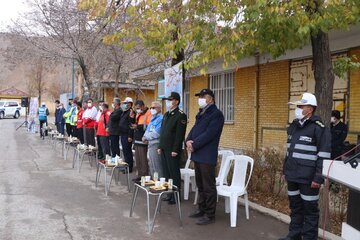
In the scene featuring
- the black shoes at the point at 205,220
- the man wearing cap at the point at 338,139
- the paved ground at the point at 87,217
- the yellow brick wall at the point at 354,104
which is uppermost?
the yellow brick wall at the point at 354,104

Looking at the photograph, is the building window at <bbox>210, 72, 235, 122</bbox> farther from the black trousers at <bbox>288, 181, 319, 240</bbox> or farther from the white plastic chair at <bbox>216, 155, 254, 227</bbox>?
the black trousers at <bbox>288, 181, 319, 240</bbox>

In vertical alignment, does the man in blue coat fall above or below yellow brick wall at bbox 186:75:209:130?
below

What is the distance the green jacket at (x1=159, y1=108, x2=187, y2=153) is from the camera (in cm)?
715

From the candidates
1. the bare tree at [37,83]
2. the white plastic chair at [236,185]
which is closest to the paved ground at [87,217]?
the white plastic chair at [236,185]

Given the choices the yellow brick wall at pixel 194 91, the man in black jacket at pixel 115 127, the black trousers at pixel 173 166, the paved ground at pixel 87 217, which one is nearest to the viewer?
the paved ground at pixel 87 217

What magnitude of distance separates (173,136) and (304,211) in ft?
9.37

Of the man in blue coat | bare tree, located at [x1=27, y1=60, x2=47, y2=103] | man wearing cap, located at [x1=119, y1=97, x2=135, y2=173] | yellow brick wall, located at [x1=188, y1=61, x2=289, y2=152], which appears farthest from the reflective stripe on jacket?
bare tree, located at [x1=27, y1=60, x2=47, y2=103]

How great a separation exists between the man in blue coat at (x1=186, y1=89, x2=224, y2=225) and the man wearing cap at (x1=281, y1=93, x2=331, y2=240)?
1.34 metres

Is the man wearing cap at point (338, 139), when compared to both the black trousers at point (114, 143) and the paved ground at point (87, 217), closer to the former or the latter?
the paved ground at point (87, 217)

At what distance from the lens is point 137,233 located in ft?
19.0

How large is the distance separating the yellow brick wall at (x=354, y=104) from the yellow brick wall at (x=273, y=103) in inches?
93.8

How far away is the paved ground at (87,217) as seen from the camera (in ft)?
18.9

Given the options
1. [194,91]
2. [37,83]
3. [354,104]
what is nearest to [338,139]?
[354,104]

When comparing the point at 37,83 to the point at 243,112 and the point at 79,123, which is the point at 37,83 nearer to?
the point at 79,123
